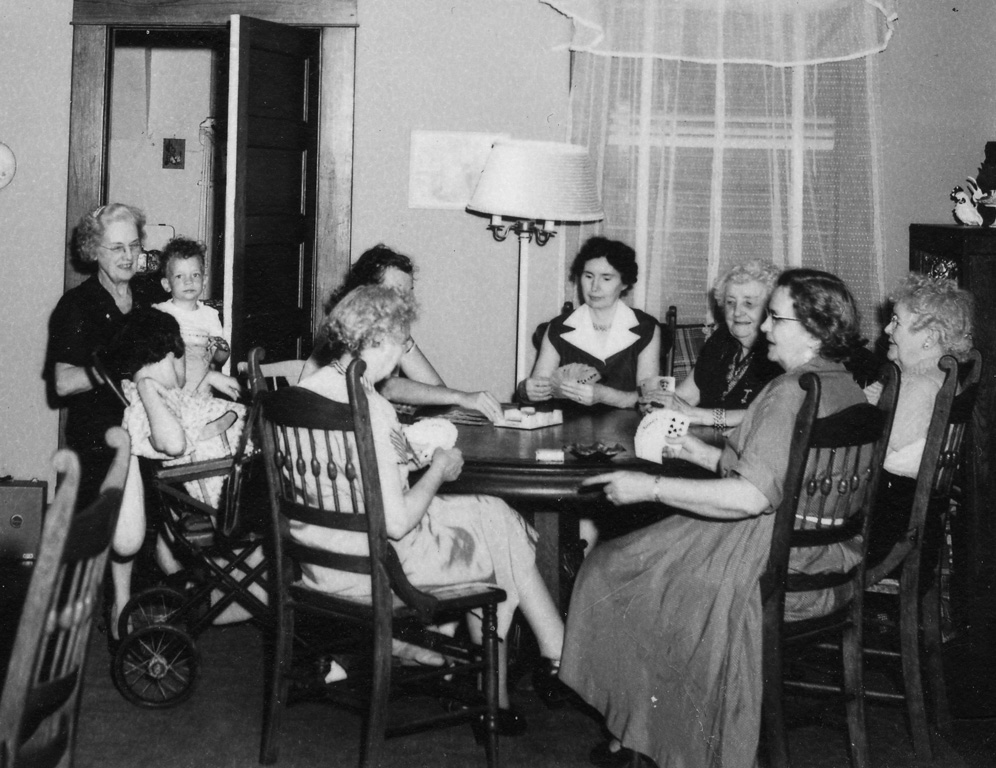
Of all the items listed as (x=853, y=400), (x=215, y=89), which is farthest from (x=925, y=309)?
(x=215, y=89)

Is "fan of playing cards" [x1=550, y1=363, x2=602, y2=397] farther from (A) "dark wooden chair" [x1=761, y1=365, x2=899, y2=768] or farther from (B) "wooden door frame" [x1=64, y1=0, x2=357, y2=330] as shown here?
(B) "wooden door frame" [x1=64, y1=0, x2=357, y2=330]

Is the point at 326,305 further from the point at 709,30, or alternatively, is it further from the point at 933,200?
the point at 933,200

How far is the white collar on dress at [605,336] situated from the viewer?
164 inches

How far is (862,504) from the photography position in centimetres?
257

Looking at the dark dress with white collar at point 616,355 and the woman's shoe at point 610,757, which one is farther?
the dark dress with white collar at point 616,355

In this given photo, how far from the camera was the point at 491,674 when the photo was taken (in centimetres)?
269

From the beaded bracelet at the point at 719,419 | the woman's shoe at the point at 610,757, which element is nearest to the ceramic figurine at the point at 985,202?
the beaded bracelet at the point at 719,419

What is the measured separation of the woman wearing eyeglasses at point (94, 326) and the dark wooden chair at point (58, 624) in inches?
80.2

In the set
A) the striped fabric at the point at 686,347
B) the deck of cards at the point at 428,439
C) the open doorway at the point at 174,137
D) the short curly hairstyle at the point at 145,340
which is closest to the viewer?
the deck of cards at the point at 428,439

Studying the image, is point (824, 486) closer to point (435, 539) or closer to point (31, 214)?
point (435, 539)

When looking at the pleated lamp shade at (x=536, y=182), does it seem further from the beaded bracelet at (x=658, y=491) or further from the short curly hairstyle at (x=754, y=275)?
the beaded bracelet at (x=658, y=491)

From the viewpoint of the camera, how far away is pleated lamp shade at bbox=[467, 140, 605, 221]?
423 cm

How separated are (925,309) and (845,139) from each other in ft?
5.99

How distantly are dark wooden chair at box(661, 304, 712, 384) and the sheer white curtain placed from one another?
1.01ft
